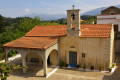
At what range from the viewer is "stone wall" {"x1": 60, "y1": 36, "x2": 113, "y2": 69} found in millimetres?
15448

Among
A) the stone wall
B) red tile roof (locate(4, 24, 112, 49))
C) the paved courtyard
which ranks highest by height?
red tile roof (locate(4, 24, 112, 49))

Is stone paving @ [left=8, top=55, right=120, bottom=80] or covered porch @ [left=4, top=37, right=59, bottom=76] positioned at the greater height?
covered porch @ [left=4, top=37, right=59, bottom=76]

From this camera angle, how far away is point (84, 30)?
17.3m

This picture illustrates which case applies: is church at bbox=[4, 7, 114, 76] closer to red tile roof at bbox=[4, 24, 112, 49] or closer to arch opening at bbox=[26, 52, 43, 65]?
red tile roof at bbox=[4, 24, 112, 49]

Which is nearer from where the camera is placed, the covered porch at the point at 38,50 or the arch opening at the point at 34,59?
the covered porch at the point at 38,50

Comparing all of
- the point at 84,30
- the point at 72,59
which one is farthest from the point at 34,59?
the point at 84,30

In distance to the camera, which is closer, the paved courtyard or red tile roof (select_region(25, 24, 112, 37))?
the paved courtyard

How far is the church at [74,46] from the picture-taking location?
1515 centimetres

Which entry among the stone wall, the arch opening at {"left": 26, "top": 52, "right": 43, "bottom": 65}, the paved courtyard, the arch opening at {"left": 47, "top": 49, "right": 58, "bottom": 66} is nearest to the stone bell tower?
the stone wall

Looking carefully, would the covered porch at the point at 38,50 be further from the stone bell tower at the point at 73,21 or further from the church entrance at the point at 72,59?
the stone bell tower at the point at 73,21

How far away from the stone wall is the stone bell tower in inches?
26.9

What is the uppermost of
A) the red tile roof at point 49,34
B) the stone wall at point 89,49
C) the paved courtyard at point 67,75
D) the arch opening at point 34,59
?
the red tile roof at point 49,34

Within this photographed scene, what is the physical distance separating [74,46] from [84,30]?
2584 millimetres

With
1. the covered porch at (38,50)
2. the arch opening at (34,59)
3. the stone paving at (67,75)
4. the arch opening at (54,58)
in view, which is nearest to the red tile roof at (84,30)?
the covered porch at (38,50)
